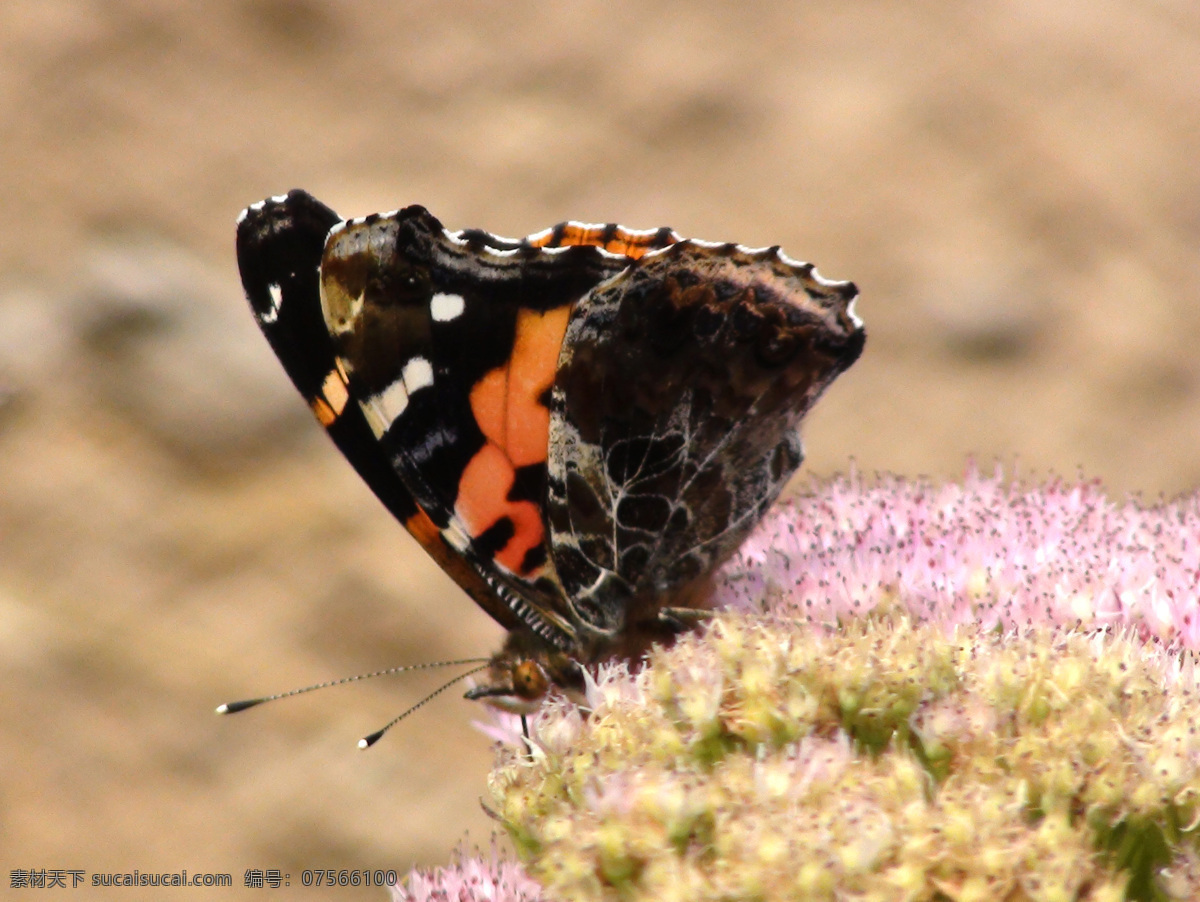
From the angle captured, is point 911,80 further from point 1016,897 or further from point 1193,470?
point 1016,897

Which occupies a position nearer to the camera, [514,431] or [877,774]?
[877,774]

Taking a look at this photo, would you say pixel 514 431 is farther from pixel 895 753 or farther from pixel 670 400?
pixel 895 753

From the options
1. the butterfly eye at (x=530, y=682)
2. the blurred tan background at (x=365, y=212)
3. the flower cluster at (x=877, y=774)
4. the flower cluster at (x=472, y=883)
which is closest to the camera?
the flower cluster at (x=877, y=774)

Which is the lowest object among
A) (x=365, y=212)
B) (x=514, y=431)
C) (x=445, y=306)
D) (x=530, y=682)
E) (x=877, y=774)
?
(x=877, y=774)

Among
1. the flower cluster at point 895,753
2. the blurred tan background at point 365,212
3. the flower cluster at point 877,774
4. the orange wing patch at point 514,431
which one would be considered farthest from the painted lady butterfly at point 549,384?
the blurred tan background at point 365,212

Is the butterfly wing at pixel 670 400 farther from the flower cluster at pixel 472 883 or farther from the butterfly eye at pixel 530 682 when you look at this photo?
the flower cluster at pixel 472 883

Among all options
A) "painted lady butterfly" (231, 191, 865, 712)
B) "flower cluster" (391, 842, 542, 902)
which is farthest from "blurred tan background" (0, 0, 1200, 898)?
"flower cluster" (391, 842, 542, 902)

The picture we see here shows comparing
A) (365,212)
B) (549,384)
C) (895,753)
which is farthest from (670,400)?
(365,212)
